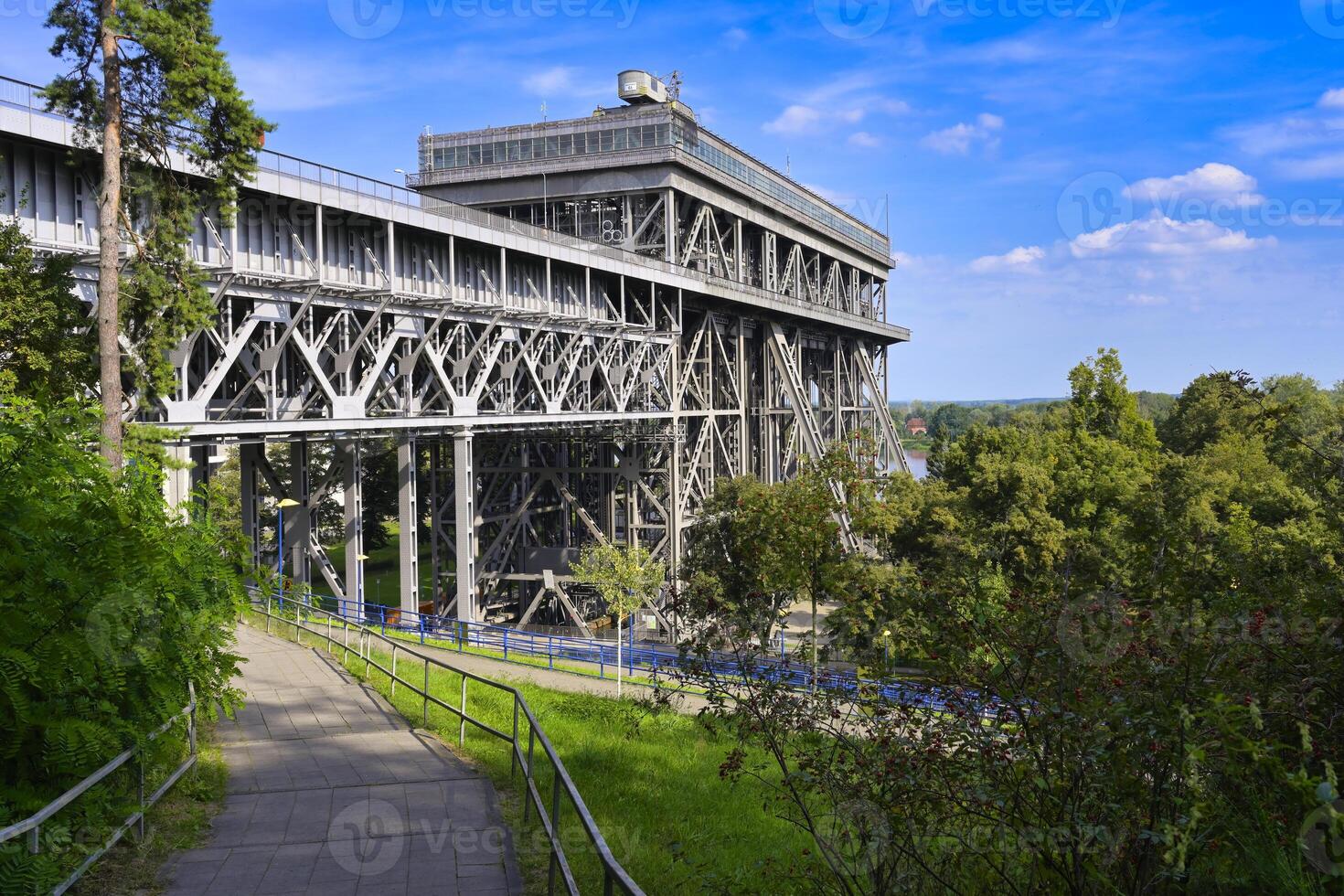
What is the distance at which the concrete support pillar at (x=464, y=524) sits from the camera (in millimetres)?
27922

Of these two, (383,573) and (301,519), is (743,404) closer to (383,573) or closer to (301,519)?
(301,519)

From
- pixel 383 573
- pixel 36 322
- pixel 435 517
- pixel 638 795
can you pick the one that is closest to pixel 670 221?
pixel 435 517

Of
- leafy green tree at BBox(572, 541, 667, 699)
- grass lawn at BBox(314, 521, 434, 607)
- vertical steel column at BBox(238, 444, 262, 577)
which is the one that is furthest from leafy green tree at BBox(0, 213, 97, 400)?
grass lawn at BBox(314, 521, 434, 607)

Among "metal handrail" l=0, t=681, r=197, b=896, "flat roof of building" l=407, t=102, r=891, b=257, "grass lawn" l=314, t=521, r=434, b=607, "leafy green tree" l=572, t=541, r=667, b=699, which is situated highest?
"flat roof of building" l=407, t=102, r=891, b=257

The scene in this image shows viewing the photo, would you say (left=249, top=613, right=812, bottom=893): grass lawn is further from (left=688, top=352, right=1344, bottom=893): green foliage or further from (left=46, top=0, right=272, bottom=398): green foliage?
(left=46, top=0, right=272, bottom=398): green foliage

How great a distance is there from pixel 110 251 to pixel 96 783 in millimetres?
11177

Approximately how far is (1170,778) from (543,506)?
123 ft

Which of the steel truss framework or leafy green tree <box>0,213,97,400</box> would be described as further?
the steel truss framework

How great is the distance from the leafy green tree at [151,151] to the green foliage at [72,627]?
838cm

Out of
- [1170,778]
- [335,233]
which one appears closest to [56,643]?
[1170,778]

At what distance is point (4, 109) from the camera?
15625 mm

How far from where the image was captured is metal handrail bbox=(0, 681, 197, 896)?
501 cm

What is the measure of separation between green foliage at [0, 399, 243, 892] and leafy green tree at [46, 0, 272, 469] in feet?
27.5

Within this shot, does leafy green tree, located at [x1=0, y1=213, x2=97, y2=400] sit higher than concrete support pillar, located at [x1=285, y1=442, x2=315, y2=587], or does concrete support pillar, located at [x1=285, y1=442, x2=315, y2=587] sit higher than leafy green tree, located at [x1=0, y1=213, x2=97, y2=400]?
leafy green tree, located at [x1=0, y1=213, x2=97, y2=400]
